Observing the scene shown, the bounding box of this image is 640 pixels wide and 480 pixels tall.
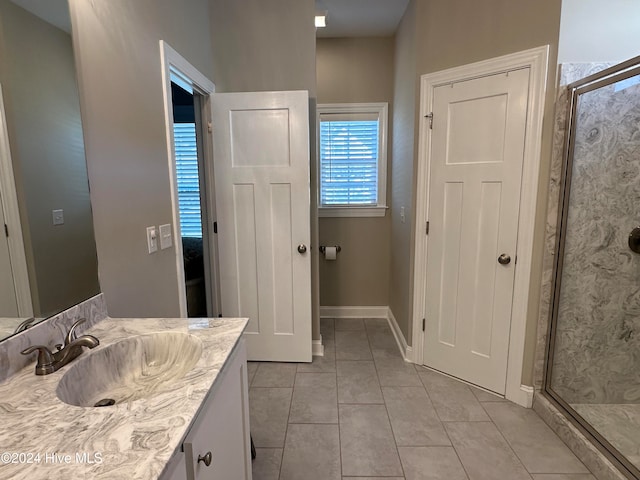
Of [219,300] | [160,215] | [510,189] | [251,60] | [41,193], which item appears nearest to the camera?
[41,193]

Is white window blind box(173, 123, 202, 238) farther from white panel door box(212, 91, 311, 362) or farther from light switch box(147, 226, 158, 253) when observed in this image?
light switch box(147, 226, 158, 253)

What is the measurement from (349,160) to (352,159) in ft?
0.10

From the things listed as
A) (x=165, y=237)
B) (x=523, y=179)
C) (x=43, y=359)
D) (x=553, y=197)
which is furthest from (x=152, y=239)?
(x=553, y=197)

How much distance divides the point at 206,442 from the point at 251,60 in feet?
7.95

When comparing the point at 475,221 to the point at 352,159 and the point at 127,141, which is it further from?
the point at 127,141

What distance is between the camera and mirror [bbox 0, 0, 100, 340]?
0.90 m

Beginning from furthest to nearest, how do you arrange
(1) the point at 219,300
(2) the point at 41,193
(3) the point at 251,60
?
(1) the point at 219,300
(3) the point at 251,60
(2) the point at 41,193

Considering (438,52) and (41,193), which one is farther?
(438,52)

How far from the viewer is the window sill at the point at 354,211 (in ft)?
11.0

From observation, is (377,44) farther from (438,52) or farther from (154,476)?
(154,476)

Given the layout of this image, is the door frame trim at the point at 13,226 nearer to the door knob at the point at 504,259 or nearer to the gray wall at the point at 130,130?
the gray wall at the point at 130,130

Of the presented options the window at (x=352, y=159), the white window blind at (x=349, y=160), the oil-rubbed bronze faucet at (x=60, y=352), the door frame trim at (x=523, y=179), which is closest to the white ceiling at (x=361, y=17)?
the window at (x=352, y=159)

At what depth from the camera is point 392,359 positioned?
268 centimetres

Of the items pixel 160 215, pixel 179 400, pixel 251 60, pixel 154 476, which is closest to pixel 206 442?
pixel 179 400
